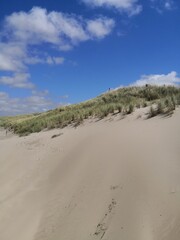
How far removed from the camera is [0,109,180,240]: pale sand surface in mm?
5754

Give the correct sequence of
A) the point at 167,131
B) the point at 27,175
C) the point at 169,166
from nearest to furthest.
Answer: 1. the point at 169,166
2. the point at 167,131
3. the point at 27,175

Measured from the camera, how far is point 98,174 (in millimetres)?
8281

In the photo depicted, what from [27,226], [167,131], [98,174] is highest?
[167,131]

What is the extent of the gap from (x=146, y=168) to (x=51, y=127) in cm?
1238

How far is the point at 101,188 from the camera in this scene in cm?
742

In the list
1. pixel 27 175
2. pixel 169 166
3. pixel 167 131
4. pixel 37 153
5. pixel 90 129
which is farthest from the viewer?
pixel 90 129

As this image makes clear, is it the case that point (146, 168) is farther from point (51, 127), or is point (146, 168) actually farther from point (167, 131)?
point (51, 127)

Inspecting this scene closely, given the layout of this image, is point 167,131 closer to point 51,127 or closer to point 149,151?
point 149,151

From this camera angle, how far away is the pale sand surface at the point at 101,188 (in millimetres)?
5754

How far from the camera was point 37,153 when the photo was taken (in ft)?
41.2

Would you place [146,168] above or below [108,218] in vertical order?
above

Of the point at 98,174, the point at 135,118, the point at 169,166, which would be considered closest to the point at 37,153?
the point at 135,118

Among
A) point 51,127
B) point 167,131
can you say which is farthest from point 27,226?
point 51,127

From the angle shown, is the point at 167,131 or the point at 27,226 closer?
the point at 27,226
